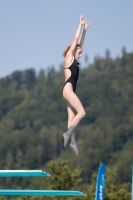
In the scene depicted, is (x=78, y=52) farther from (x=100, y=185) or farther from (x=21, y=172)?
(x=100, y=185)

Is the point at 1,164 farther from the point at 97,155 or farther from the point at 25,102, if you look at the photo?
the point at 25,102

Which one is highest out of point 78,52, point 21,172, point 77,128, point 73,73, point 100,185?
point 77,128

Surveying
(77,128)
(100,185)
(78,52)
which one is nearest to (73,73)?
(78,52)

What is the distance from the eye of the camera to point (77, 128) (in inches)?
6703

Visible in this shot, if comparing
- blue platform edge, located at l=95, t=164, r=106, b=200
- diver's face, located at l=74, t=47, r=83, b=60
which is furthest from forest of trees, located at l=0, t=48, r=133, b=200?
diver's face, located at l=74, t=47, r=83, b=60

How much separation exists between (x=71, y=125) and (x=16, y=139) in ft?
509

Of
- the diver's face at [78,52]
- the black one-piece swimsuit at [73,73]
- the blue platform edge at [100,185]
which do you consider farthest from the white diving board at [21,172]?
the blue platform edge at [100,185]

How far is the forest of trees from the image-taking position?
479 ft

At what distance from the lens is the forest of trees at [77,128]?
14588 centimetres

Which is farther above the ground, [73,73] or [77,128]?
[77,128]

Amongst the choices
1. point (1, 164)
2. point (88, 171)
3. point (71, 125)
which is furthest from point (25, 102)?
point (71, 125)

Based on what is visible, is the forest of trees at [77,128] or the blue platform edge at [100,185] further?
the forest of trees at [77,128]

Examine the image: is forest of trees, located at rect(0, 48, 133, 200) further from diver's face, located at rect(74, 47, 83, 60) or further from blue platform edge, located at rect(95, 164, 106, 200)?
diver's face, located at rect(74, 47, 83, 60)

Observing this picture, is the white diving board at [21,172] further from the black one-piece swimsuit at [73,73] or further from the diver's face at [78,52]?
the diver's face at [78,52]
